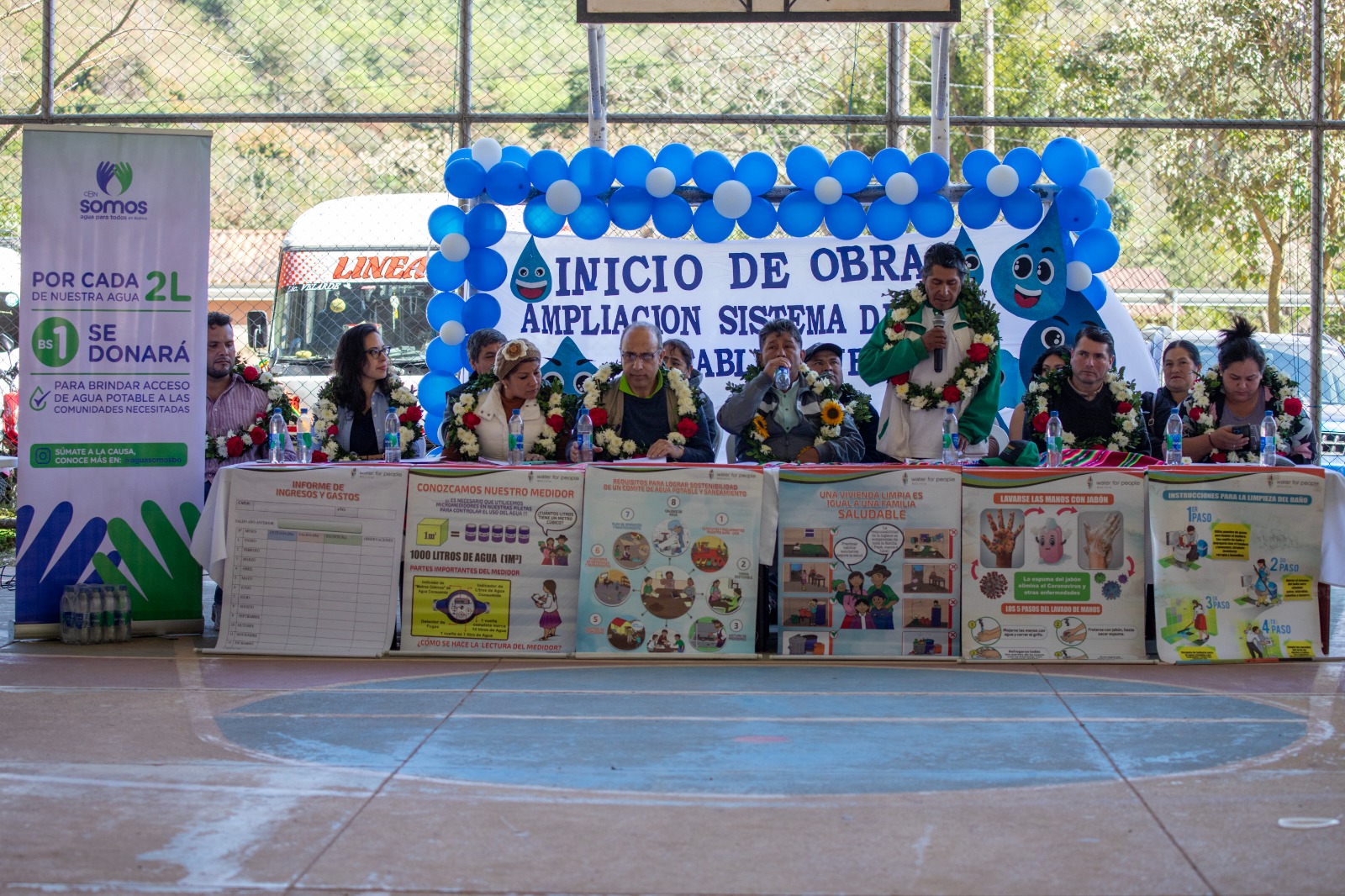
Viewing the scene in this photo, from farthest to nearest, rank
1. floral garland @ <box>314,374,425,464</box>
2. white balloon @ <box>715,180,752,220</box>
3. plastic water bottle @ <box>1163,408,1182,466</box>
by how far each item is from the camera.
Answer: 1. white balloon @ <box>715,180,752,220</box>
2. floral garland @ <box>314,374,425,464</box>
3. plastic water bottle @ <box>1163,408,1182,466</box>

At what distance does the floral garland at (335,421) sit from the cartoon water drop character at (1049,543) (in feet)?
10.7

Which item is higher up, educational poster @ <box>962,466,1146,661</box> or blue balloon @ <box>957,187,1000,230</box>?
blue balloon @ <box>957,187,1000,230</box>

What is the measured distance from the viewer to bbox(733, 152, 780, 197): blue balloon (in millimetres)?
9055

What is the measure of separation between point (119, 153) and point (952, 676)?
4798 mm

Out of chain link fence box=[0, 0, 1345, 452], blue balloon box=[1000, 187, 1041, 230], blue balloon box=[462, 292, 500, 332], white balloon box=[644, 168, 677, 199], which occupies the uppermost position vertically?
chain link fence box=[0, 0, 1345, 452]

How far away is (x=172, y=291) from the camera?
272 inches

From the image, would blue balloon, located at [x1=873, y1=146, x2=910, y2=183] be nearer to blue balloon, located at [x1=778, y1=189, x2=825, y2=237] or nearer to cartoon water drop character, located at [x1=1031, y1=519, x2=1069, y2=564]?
blue balloon, located at [x1=778, y1=189, x2=825, y2=237]

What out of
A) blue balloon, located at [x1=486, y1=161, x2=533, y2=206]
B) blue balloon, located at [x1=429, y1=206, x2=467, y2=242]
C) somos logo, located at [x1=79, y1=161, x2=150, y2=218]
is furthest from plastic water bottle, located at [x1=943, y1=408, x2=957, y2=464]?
somos logo, located at [x1=79, y1=161, x2=150, y2=218]

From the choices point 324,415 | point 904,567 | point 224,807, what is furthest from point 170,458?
point 904,567

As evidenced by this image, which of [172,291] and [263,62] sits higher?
[263,62]

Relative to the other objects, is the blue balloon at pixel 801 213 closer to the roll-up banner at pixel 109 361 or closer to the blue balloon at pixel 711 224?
the blue balloon at pixel 711 224

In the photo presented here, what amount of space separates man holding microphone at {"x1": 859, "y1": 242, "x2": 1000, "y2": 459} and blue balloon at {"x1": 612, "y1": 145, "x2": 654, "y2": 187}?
2.27 metres

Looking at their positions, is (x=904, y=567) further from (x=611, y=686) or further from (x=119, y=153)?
(x=119, y=153)

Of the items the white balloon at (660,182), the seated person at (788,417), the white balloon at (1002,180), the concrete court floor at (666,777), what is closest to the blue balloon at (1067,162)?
the white balloon at (1002,180)
